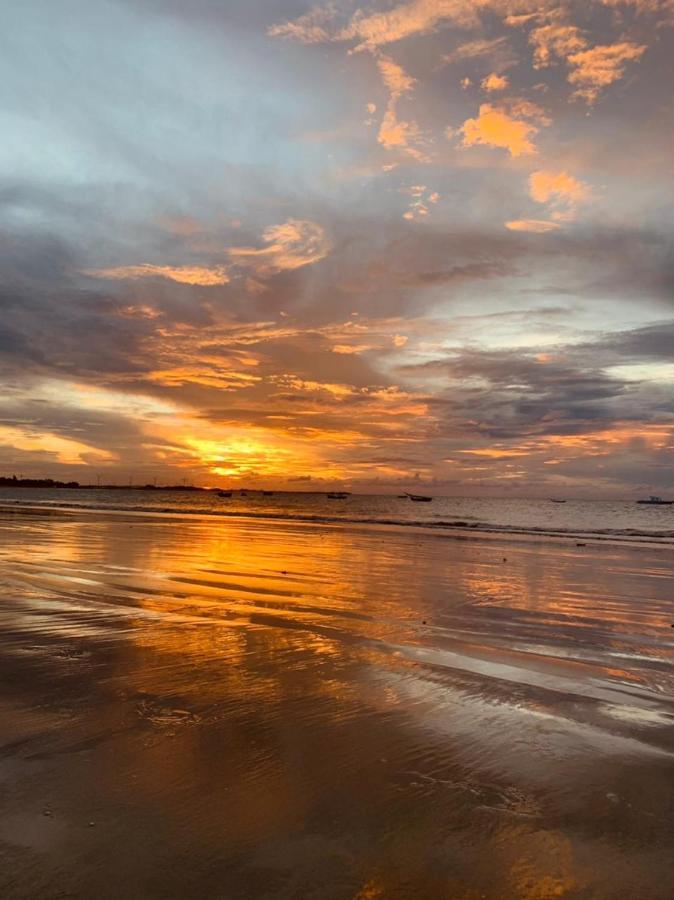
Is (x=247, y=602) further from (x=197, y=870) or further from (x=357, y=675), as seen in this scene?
(x=197, y=870)

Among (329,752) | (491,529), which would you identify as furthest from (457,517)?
(329,752)

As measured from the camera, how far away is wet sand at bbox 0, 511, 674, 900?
136 inches

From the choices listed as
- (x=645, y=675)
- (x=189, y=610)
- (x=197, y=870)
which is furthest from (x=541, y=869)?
(x=189, y=610)

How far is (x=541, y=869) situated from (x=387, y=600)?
9.30 m

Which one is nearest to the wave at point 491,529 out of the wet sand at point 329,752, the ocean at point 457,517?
the ocean at point 457,517

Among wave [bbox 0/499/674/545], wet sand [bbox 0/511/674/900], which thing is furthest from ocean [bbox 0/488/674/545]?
wet sand [bbox 0/511/674/900]

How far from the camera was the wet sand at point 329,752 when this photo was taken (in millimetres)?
3449

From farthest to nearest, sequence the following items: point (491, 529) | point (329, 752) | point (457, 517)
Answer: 1. point (457, 517)
2. point (491, 529)
3. point (329, 752)

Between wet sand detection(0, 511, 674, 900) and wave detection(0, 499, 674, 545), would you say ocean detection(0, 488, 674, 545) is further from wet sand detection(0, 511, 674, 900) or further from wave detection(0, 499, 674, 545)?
wet sand detection(0, 511, 674, 900)

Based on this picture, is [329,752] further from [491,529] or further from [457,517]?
[457,517]

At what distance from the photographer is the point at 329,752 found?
16.4ft

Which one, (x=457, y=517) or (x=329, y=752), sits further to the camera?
(x=457, y=517)

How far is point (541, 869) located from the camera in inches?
138

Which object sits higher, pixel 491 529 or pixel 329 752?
pixel 491 529
